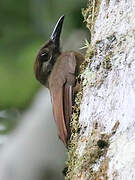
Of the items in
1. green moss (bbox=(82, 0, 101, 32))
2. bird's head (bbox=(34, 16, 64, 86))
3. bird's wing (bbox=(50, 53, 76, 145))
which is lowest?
bird's wing (bbox=(50, 53, 76, 145))

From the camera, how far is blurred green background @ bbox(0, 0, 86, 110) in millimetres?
5539

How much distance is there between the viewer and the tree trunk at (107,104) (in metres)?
2.82

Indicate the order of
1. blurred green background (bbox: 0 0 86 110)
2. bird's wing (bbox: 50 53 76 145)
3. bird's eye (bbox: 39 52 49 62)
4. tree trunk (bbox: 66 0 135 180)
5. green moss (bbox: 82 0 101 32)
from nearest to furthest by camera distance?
tree trunk (bbox: 66 0 135 180) → green moss (bbox: 82 0 101 32) → bird's wing (bbox: 50 53 76 145) → bird's eye (bbox: 39 52 49 62) → blurred green background (bbox: 0 0 86 110)

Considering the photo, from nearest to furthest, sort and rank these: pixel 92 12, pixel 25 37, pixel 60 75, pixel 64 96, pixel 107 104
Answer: pixel 107 104
pixel 92 12
pixel 64 96
pixel 60 75
pixel 25 37

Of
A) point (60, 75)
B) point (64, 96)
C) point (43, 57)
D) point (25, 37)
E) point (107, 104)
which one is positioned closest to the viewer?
point (107, 104)

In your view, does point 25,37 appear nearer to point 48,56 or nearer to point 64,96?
point 48,56

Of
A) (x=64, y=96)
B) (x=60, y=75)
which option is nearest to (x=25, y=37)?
(x=60, y=75)

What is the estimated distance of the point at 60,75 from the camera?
177 inches

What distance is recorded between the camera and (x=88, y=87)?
10.8ft

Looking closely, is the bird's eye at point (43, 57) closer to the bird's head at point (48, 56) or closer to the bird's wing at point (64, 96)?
the bird's head at point (48, 56)

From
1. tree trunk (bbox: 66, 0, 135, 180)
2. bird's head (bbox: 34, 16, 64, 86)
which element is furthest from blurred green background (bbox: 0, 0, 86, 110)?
tree trunk (bbox: 66, 0, 135, 180)

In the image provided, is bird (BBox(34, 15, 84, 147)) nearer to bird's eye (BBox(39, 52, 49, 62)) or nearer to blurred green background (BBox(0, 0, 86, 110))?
bird's eye (BBox(39, 52, 49, 62))

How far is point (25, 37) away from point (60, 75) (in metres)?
1.45

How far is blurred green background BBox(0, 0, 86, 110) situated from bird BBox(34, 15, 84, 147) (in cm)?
53
